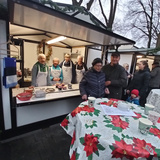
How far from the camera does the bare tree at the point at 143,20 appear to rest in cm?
837

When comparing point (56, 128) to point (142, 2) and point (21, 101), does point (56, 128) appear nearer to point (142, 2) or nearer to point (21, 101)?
point (21, 101)

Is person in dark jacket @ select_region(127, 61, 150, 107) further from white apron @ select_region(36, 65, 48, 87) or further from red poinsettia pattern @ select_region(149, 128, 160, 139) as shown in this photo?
white apron @ select_region(36, 65, 48, 87)

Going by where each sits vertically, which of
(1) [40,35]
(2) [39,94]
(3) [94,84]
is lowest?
(2) [39,94]

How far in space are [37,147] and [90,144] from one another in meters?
1.35

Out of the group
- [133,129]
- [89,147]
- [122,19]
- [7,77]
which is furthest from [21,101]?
[122,19]

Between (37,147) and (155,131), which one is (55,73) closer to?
(37,147)

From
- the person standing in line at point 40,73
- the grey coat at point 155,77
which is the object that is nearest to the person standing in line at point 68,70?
the person standing in line at point 40,73

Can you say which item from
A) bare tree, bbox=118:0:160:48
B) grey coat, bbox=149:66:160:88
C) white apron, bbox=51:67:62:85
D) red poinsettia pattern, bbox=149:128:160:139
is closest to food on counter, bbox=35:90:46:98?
white apron, bbox=51:67:62:85

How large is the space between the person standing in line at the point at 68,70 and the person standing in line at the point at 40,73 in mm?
668

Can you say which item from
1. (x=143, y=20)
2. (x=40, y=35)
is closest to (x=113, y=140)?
(x=40, y=35)

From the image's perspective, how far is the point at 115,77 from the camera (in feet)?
6.61

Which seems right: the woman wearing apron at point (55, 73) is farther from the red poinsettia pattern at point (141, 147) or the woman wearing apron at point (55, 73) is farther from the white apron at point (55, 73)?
the red poinsettia pattern at point (141, 147)

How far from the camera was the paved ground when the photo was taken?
4.90 ft

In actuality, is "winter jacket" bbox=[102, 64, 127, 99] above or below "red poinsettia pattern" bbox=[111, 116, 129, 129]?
above
